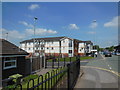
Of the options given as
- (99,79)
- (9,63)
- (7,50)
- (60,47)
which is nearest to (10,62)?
(9,63)

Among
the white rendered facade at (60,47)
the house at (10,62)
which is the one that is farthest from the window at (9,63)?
the white rendered facade at (60,47)

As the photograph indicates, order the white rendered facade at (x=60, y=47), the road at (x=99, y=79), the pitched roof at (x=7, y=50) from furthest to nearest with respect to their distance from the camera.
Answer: the white rendered facade at (x=60, y=47)
the pitched roof at (x=7, y=50)
the road at (x=99, y=79)

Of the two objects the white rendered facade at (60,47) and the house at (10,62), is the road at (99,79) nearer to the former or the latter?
the house at (10,62)

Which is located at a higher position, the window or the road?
the window

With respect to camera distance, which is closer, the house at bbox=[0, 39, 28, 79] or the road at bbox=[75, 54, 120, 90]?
the road at bbox=[75, 54, 120, 90]

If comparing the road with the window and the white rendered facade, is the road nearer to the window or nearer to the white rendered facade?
the window

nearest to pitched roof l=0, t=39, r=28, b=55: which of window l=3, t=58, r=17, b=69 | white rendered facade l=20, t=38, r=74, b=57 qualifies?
window l=3, t=58, r=17, b=69

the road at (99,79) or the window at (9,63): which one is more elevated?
the window at (9,63)

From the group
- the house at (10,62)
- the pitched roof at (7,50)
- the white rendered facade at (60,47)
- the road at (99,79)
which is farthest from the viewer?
the white rendered facade at (60,47)

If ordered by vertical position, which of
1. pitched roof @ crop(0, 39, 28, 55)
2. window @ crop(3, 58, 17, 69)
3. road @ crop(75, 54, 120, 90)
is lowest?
road @ crop(75, 54, 120, 90)

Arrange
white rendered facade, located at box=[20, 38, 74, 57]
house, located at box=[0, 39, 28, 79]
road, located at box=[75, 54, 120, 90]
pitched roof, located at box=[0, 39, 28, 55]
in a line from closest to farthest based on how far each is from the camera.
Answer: road, located at box=[75, 54, 120, 90] → house, located at box=[0, 39, 28, 79] → pitched roof, located at box=[0, 39, 28, 55] → white rendered facade, located at box=[20, 38, 74, 57]

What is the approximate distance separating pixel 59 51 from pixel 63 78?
151 ft

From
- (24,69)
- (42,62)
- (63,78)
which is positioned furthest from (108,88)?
(42,62)

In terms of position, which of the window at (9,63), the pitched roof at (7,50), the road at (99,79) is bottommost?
the road at (99,79)
